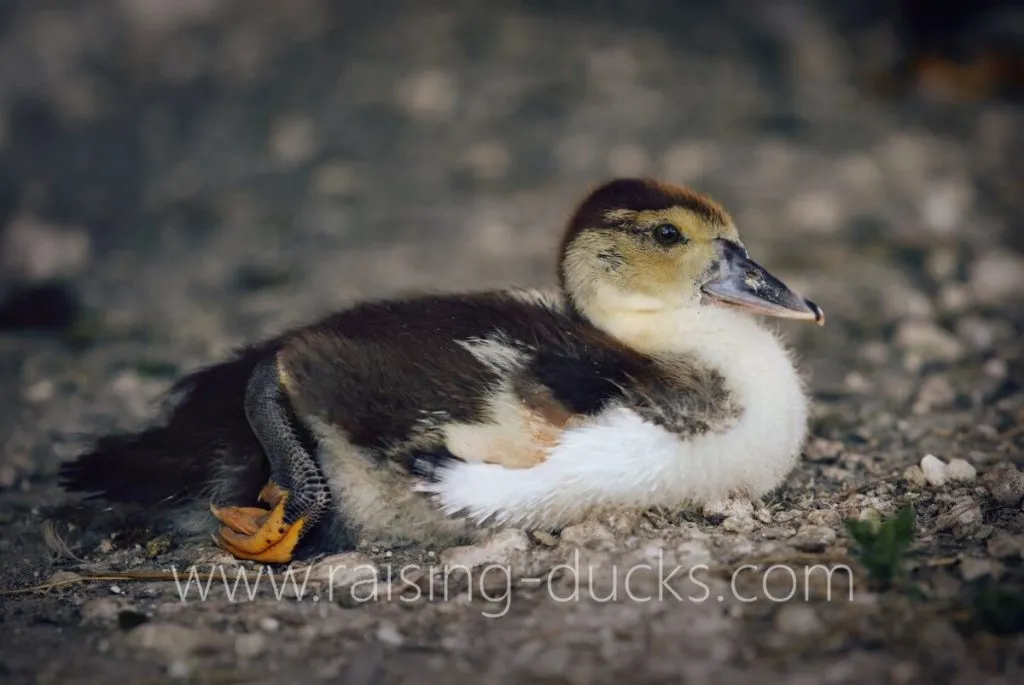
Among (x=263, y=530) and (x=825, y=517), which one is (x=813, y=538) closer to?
(x=825, y=517)

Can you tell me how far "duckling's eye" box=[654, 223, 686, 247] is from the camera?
14.2 feet

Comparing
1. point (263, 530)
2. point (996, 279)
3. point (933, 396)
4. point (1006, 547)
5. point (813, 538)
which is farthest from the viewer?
point (996, 279)

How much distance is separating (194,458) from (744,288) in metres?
2.01

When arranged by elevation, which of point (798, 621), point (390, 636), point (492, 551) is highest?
point (798, 621)

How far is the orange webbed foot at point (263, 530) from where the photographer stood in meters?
4.04

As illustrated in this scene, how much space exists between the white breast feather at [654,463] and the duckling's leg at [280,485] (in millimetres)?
398

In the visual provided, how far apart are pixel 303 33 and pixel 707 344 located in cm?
746

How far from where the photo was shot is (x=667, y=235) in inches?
171

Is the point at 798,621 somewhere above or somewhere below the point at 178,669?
above

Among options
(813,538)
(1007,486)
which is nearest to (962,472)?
(1007,486)

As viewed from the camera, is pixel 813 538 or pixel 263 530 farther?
pixel 263 530

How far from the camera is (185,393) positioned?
454 cm

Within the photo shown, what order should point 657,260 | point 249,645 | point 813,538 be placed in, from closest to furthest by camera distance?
point 249,645 < point 813,538 < point 657,260

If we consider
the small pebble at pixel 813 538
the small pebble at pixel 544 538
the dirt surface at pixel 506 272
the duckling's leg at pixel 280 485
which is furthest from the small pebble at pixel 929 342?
the duckling's leg at pixel 280 485
